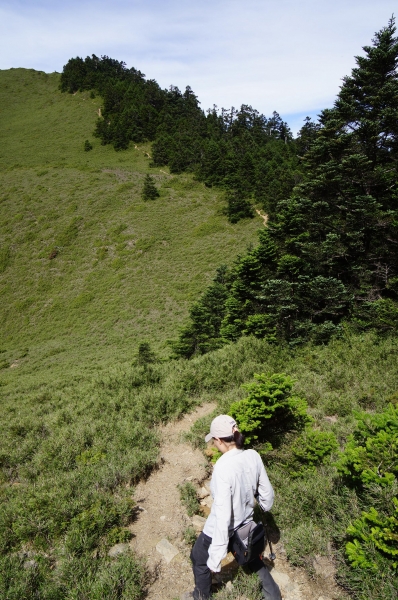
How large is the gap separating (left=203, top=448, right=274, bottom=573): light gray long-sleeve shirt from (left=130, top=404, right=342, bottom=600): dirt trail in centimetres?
133

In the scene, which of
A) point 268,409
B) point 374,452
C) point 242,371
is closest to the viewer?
point 374,452

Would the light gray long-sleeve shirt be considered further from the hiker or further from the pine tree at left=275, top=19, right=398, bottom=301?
the pine tree at left=275, top=19, right=398, bottom=301

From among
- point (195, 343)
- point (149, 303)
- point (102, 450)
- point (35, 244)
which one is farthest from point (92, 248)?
point (102, 450)

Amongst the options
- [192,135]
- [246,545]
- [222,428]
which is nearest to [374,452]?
[246,545]

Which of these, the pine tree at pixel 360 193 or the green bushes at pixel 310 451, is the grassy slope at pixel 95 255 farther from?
the green bushes at pixel 310 451

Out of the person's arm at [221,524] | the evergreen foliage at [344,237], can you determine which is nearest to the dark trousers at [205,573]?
the person's arm at [221,524]

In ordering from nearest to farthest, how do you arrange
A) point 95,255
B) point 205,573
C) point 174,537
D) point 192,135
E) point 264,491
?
point 264,491, point 205,573, point 174,537, point 95,255, point 192,135

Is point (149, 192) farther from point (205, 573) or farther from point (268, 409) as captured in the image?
point (205, 573)

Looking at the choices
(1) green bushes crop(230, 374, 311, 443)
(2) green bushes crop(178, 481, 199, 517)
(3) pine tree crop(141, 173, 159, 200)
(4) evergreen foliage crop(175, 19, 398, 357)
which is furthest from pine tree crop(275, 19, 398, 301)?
(3) pine tree crop(141, 173, 159, 200)

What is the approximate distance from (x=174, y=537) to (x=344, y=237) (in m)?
12.4

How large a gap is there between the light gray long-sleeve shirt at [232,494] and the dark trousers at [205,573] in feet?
0.58

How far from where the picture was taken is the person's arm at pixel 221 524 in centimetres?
278

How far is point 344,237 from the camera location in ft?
42.6

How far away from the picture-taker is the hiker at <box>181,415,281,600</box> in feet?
9.21
